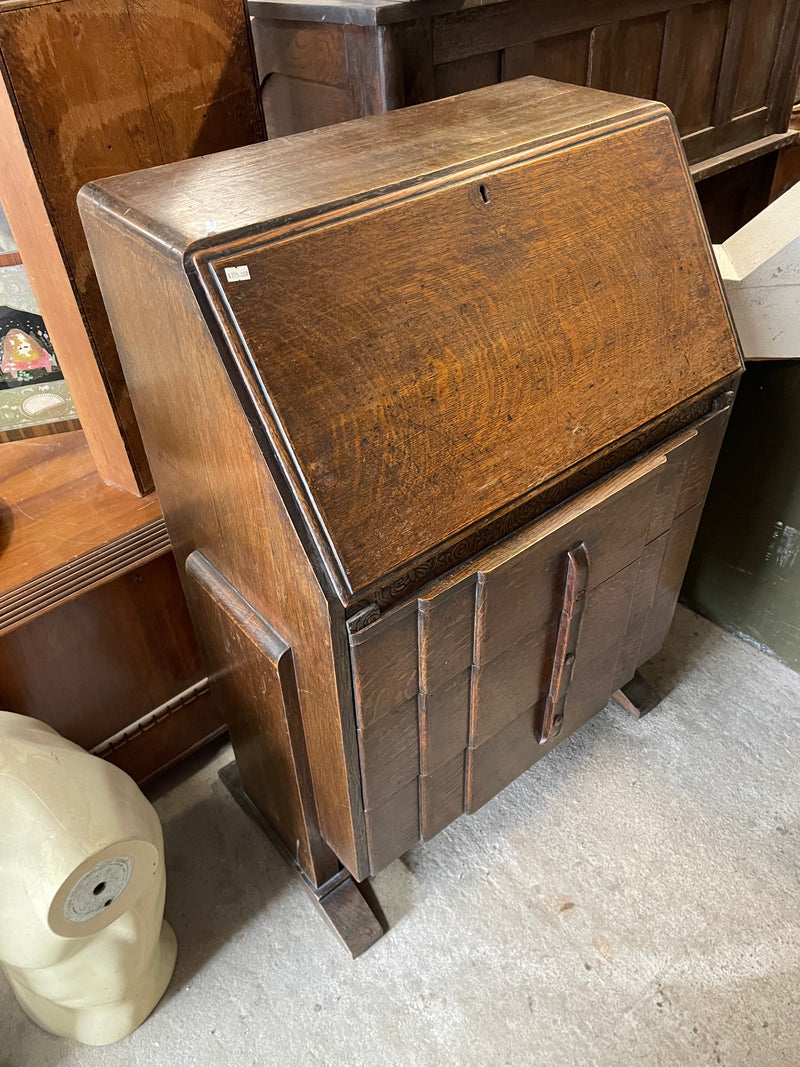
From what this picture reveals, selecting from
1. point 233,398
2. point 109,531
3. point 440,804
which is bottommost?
point 440,804

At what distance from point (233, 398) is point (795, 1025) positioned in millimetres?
1330

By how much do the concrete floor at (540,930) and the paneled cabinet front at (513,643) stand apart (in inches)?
9.6

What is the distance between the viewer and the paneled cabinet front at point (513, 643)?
98cm

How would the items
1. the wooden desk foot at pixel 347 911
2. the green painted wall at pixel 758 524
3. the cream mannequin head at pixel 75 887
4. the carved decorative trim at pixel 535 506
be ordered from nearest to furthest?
the carved decorative trim at pixel 535 506
the cream mannequin head at pixel 75 887
the wooden desk foot at pixel 347 911
the green painted wall at pixel 758 524

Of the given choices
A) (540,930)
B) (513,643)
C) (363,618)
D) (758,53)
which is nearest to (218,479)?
(363,618)

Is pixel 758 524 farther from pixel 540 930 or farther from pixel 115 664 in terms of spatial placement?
pixel 115 664

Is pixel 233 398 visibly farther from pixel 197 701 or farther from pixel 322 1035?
pixel 322 1035

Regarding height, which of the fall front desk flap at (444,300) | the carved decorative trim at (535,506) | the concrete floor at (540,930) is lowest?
the concrete floor at (540,930)

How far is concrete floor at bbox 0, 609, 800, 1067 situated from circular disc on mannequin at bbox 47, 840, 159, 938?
34 centimetres

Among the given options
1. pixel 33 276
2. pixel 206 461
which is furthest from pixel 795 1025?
pixel 33 276

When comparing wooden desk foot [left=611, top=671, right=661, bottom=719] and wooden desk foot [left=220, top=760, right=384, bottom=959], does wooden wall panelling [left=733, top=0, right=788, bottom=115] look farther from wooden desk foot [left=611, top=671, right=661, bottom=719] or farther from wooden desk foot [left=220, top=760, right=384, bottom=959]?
wooden desk foot [left=220, top=760, right=384, bottom=959]

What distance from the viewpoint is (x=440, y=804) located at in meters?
1.24

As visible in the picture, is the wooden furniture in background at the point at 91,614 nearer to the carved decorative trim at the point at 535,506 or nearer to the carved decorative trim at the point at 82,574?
the carved decorative trim at the point at 82,574

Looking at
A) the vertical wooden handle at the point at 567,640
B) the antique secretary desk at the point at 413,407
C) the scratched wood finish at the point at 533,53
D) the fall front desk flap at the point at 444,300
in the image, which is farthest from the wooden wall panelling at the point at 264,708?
the scratched wood finish at the point at 533,53
